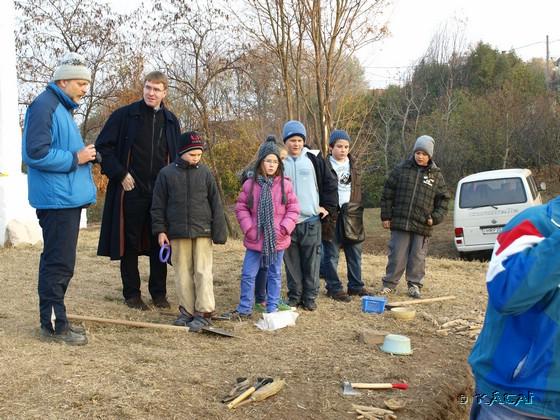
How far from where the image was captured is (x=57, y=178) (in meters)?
4.47

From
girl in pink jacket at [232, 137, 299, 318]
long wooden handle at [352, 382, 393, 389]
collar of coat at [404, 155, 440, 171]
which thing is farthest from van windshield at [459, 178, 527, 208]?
long wooden handle at [352, 382, 393, 389]

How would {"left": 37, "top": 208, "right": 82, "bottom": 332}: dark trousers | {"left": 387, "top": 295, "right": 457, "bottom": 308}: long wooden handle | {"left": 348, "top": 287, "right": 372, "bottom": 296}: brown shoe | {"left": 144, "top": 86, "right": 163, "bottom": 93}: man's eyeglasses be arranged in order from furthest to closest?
1. {"left": 348, "top": 287, "right": 372, "bottom": 296}: brown shoe
2. {"left": 387, "top": 295, "right": 457, "bottom": 308}: long wooden handle
3. {"left": 144, "top": 86, "right": 163, "bottom": 93}: man's eyeglasses
4. {"left": 37, "top": 208, "right": 82, "bottom": 332}: dark trousers

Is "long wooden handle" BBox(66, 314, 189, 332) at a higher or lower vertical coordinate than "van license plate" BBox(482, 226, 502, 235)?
lower

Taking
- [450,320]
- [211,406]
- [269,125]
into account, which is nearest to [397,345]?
[450,320]

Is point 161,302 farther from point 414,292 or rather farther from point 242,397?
point 414,292

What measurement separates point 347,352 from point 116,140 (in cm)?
278

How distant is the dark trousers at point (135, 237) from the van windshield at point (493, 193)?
7.89m

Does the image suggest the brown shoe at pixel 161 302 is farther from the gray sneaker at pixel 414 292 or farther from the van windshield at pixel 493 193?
the van windshield at pixel 493 193

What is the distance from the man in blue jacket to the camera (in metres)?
4.38

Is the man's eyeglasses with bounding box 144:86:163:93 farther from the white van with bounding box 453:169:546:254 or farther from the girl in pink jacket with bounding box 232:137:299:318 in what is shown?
the white van with bounding box 453:169:546:254

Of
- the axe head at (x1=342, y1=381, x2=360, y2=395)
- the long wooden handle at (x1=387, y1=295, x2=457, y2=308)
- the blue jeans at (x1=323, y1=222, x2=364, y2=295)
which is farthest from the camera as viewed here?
the blue jeans at (x1=323, y1=222, x2=364, y2=295)

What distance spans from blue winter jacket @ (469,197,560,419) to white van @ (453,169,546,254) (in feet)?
32.6

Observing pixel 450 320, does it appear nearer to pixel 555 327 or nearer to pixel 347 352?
pixel 347 352

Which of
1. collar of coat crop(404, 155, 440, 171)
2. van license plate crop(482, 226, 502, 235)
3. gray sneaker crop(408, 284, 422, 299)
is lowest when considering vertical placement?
gray sneaker crop(408, 284, 422, 299)
